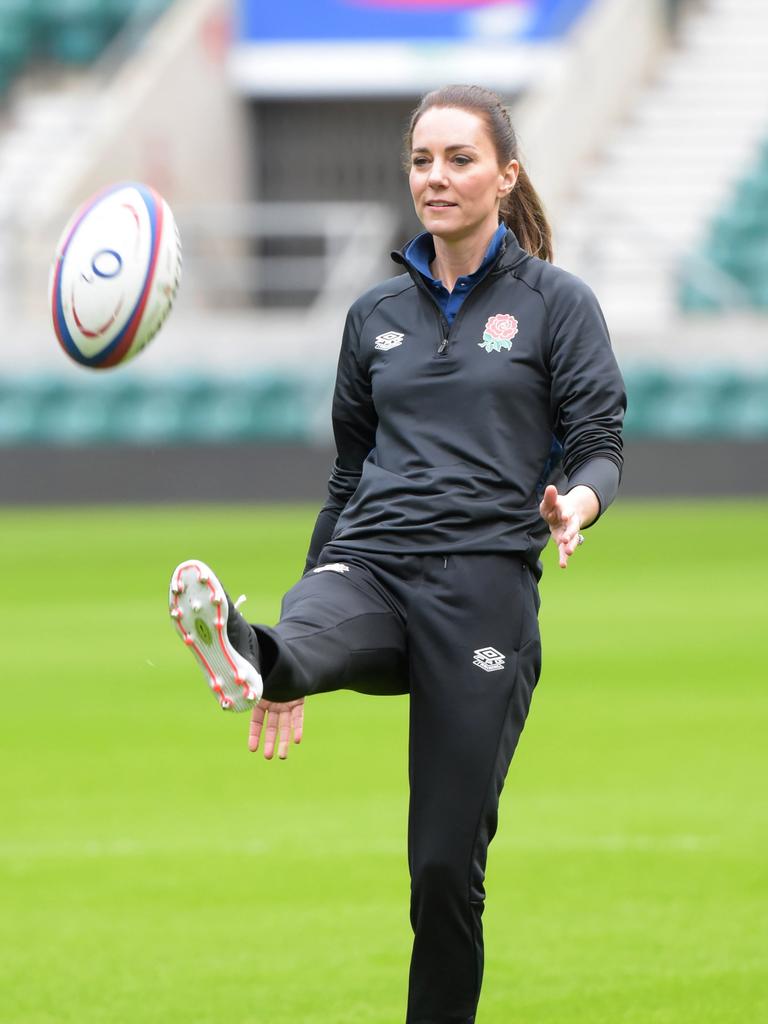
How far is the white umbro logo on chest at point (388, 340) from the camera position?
4.80 meters

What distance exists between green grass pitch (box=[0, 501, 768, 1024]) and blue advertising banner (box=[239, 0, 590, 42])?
14.6 metres

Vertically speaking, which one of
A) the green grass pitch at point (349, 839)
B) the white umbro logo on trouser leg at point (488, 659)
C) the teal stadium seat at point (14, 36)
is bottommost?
the green grass pitch at point (349, 839)

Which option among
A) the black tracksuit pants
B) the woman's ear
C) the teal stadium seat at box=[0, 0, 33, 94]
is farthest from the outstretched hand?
the teal stadium seat at box=[0, 0, 33, 94]

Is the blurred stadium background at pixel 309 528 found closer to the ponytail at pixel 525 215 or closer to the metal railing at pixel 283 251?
the metal railing at pixel 283 251

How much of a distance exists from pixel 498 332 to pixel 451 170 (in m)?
0.37

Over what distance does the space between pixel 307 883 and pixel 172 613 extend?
10.5 ft

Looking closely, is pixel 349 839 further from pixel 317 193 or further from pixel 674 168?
pixel 317 193

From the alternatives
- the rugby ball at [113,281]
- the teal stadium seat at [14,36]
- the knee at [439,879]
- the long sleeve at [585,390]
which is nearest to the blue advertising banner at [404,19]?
the teal stadium seat at [14,36]

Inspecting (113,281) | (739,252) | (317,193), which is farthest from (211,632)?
(317,193)

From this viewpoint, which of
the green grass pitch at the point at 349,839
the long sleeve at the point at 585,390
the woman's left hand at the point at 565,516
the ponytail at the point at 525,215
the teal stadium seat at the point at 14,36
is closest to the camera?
the woman's left hand at the point at 565,516

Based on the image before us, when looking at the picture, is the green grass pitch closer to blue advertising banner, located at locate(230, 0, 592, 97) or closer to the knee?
the knee

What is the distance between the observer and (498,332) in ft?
15.4

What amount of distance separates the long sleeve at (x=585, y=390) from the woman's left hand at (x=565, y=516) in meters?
0.18

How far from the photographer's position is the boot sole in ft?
13.4
